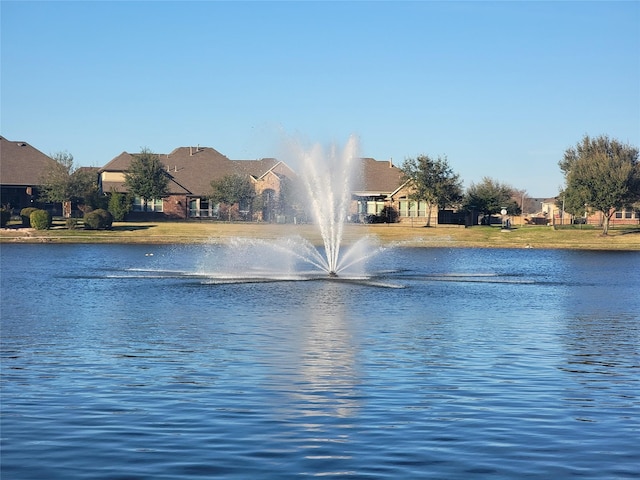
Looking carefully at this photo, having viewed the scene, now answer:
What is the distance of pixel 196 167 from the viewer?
121 metres

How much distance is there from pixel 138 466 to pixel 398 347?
42.1 feet

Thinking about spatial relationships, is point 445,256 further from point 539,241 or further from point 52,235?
point 52,235

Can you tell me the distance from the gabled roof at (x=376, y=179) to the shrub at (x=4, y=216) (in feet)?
142

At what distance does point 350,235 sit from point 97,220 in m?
25.4

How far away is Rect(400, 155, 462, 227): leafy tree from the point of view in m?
107

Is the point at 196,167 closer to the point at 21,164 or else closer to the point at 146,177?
the point at 146,177

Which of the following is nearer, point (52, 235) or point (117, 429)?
point (117, 429)

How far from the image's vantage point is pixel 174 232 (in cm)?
9356

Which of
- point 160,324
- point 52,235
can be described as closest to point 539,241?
point 52,235

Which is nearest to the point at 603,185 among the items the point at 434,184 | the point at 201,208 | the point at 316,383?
the point at 434,184

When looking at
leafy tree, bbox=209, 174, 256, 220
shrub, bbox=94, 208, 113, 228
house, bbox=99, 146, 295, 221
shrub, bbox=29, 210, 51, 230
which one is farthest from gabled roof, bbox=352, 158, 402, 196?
shrub, bbox=29, 210, 51, 230

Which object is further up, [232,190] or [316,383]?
[232,190]

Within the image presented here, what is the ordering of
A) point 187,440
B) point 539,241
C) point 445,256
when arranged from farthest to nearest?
point 539,241 < point 445,256 < point 187,440

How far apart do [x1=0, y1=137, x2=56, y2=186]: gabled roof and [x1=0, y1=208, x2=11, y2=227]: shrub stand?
11423mm
